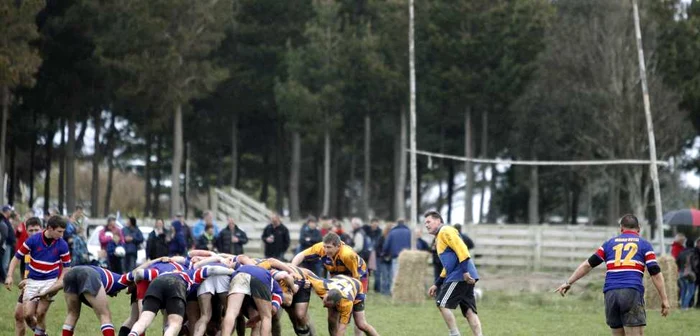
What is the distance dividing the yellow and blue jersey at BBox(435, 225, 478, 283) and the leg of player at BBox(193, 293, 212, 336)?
12.5 feet

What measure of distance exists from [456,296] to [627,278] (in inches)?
128

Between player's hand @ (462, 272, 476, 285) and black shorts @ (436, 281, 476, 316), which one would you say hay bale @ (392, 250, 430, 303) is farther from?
player's hand @ (462, 272, 476, 285)

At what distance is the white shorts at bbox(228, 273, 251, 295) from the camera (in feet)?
47.3

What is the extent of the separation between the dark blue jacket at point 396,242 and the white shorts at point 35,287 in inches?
559

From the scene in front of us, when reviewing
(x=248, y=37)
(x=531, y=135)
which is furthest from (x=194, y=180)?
(x=531, y=135)

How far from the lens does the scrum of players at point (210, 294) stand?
13.9 metres

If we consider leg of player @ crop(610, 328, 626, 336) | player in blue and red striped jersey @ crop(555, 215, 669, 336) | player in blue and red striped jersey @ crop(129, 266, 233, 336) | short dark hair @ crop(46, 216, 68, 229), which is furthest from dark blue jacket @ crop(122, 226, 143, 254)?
leg of player @ crop(610, 328, 626, 336)

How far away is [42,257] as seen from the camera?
52.1 feet

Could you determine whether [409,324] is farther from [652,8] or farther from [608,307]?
[652,8]

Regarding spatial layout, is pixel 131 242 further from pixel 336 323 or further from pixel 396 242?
pixel 336 323

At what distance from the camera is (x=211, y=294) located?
47.8ft

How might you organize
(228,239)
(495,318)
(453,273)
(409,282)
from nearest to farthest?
(453,273) < (495,318) < (409,282) < (228,239)

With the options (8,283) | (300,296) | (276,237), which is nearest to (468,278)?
(300,296)

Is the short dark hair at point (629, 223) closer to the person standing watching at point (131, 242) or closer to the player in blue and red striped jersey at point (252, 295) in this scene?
the player in blue and red striped jersey at point (252, 295)
